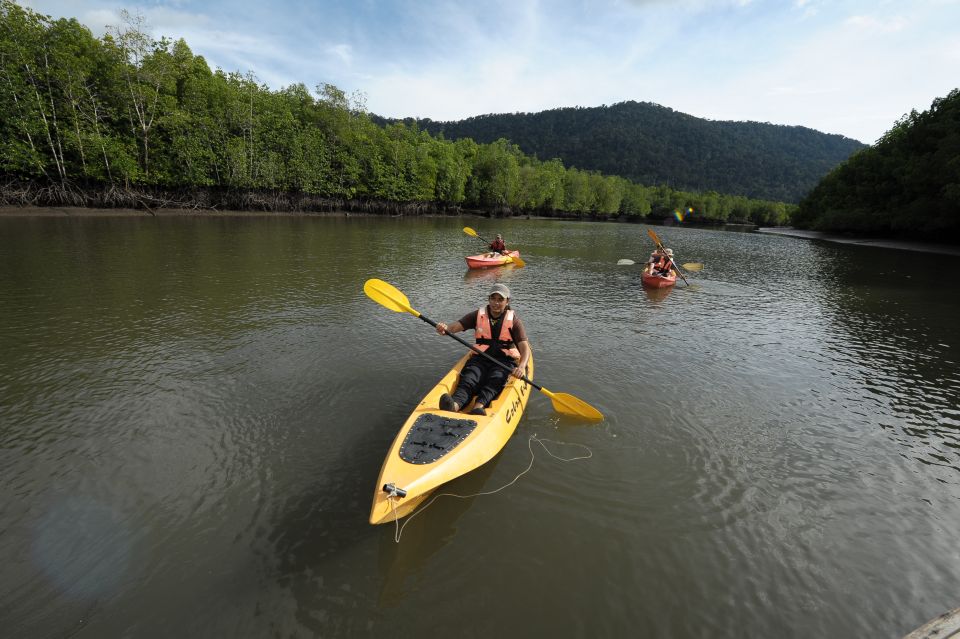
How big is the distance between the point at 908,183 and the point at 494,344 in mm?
51819

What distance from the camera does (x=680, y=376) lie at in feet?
29.2

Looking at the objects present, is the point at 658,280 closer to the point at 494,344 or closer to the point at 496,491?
the point at 494,344

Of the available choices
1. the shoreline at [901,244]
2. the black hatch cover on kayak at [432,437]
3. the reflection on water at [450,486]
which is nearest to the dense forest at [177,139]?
the reflection on water at [450,486]

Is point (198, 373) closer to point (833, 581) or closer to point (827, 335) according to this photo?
point (833, 581)

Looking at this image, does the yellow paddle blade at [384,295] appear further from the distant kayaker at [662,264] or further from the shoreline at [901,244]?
the shoreline at [901,244]

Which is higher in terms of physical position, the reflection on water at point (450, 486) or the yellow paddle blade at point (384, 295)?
the yellow paddle blade at point (384, 295)

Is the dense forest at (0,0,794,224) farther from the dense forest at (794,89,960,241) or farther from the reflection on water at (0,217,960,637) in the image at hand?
the dense forest at (794,89,960,241)

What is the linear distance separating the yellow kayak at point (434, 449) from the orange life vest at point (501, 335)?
95cm

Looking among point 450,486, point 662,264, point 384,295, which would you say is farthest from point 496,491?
point 662,264

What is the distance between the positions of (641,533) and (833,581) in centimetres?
181

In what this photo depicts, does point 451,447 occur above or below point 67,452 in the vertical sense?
above

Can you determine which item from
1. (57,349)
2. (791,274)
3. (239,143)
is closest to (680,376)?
(57,349)

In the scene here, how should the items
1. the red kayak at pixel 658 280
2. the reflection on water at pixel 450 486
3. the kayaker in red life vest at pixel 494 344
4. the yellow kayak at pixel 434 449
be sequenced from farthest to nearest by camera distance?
the red kayak at pixel 658 280, the kayaker in red life vest at pixel 494 344, the yellow kayak at pixel 434 449, the reflection on water at pixel 450 486

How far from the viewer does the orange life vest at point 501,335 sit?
7082mm
